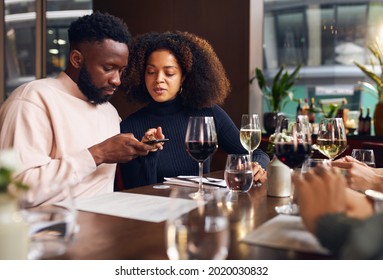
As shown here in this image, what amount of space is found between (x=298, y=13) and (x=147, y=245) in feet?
13.3

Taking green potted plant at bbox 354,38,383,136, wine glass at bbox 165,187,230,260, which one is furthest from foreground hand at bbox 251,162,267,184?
green potted plant at bbox 354,38,383,136

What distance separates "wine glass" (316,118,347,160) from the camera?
1.66 metres

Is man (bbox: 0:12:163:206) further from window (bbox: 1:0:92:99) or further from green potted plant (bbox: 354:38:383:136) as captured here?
window (bbox: 1:0:92:99)

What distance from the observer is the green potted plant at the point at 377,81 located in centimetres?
361

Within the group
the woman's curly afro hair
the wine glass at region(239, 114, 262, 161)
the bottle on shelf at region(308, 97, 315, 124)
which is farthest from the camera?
the bottle on shelf at region(308, 97, 315, 124)

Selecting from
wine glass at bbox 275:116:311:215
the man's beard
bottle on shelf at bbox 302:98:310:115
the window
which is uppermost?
the window

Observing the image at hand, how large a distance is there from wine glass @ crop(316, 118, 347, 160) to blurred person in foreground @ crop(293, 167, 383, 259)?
0.75 meters

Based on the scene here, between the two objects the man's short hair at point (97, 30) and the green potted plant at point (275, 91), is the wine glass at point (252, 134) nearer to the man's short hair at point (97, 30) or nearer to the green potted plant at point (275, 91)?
the man's short hair at point (97, 30)

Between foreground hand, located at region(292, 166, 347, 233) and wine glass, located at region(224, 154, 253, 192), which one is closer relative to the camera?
foreground hand, located at region(292, 166, 347, 233)

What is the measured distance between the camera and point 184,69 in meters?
2.46

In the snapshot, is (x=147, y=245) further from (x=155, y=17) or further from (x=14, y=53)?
(x=14, y=53)

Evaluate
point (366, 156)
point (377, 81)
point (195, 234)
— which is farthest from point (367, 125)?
point (195, 234)

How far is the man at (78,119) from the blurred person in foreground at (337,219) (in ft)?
2.66

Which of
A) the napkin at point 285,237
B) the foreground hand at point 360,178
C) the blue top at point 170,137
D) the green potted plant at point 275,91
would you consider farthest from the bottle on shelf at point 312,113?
the napkin at point 285,237
